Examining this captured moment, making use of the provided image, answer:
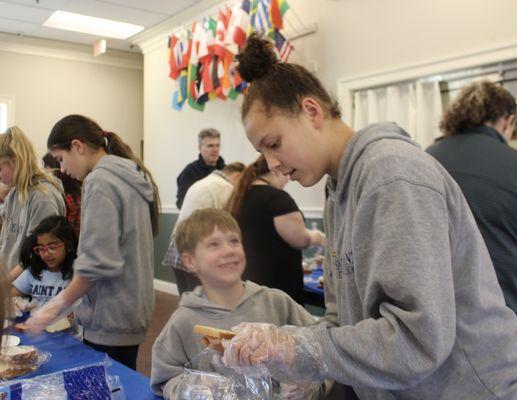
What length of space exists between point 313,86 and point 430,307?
470 millimetres

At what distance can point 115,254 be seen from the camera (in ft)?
5.92

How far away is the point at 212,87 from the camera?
4.71m

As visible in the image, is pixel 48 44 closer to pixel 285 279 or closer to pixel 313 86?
pixel 285 279

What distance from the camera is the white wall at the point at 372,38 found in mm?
3076

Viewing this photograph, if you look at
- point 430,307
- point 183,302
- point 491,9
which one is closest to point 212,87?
point 491,9

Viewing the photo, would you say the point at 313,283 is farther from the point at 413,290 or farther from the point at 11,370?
the point at 413,290

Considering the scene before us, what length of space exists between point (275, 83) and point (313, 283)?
199 cm

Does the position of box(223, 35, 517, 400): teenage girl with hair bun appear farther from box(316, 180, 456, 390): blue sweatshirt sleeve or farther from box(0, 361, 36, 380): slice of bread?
box(0, 361, 36, 380): slice of bread

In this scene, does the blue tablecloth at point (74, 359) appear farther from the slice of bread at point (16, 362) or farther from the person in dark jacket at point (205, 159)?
the person in dark jacket at point (205, 159)

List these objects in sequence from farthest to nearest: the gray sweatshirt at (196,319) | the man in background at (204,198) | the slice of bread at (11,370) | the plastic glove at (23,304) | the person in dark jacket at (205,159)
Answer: the person in dark jacket at (205,159) < the man in background at (204,198) < the plastic glove at (23,304) < the slice of bread at (11,370) < the gray sweatshirt at (196,319)

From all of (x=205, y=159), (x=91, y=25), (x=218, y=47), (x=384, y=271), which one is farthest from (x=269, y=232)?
(x=91, y=25)

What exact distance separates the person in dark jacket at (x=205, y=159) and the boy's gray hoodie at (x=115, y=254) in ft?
7.64

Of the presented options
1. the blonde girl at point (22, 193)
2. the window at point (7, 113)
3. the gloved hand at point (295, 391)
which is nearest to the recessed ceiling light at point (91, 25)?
the window at point (7, 113)

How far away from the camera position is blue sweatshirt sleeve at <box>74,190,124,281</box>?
5.73 ft
